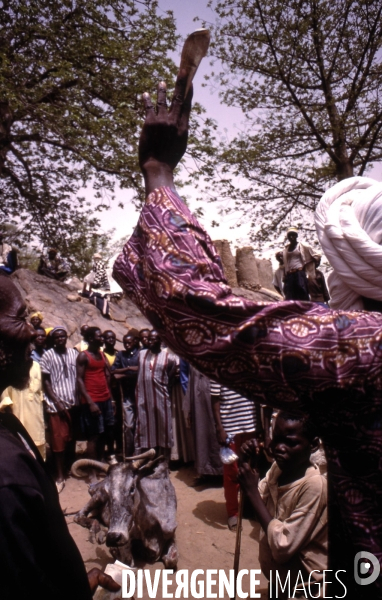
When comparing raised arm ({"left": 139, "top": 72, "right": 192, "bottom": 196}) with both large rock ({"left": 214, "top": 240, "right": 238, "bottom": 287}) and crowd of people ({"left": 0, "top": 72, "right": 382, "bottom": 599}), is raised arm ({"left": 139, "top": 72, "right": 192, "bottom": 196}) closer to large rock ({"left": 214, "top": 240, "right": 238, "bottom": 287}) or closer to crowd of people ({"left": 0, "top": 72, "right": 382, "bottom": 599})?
crowd of people ({"left": 0, "top": 72, "right": 382, "bottom": 599})

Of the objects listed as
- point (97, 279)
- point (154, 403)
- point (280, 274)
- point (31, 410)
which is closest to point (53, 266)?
point (97, 279)

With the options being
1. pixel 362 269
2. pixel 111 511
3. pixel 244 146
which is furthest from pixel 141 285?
pixel 244 146

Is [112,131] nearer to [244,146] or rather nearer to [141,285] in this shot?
[244,146]

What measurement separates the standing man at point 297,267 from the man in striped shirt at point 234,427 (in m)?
3.80

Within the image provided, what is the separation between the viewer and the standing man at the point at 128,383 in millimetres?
7910

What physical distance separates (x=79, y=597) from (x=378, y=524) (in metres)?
0.94

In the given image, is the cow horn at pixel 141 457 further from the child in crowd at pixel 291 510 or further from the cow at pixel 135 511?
the child in crowd at pixel 291 510

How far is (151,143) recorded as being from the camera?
1.04 meters

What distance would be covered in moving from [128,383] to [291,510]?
17.9 feet

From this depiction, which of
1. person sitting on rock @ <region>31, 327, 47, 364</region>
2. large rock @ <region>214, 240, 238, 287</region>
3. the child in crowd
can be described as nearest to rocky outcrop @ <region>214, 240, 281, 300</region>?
large rock @ <region>214, 240, 238, 287</region>

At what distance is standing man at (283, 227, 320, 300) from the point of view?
892 cm

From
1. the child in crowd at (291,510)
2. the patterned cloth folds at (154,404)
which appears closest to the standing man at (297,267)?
the patterned cloth folds at (154,404)

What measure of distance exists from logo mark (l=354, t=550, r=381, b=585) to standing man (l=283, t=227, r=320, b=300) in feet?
26.3

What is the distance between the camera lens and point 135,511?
15.1ft
